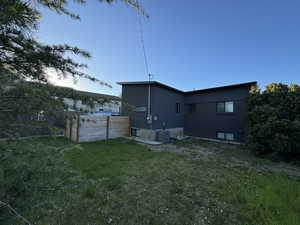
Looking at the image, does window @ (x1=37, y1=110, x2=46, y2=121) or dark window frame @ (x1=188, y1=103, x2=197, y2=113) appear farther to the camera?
dark window frame @ (x1=188, y1=103, x2=197, y2=113)

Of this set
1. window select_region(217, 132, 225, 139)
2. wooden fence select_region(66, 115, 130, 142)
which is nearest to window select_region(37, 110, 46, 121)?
wooden fence select_region(66, 115, 130, 142)

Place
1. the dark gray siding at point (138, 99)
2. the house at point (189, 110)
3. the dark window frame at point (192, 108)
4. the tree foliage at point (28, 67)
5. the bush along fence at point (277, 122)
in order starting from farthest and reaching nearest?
the dark window frame at point (192, 108)
the dark gray siding at point (138, 99)
the house at point (189, 110)
the bush along fence at point (277, 122)
the tree foliage at point (28, 67)

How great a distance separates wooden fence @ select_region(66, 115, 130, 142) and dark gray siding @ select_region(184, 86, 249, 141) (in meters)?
5.25

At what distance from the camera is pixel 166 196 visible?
9.27ft

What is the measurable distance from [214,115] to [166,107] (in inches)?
137

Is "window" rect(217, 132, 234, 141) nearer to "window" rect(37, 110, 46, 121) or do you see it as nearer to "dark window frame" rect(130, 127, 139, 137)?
"dark window frame" rect(130, 127, 139, 137)

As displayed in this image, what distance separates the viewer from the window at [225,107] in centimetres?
888

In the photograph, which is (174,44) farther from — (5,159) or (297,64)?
(5,159)

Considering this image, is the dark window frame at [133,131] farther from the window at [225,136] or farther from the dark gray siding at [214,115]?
the window at [225,136]

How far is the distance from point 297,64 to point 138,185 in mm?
9967

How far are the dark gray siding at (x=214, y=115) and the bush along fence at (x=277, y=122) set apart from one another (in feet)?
5.62

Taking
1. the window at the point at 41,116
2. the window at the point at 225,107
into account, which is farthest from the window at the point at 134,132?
the window at the point at 41,116

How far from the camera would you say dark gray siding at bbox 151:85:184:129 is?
931 centimetres

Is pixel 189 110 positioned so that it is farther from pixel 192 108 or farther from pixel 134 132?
pixel 134 132
